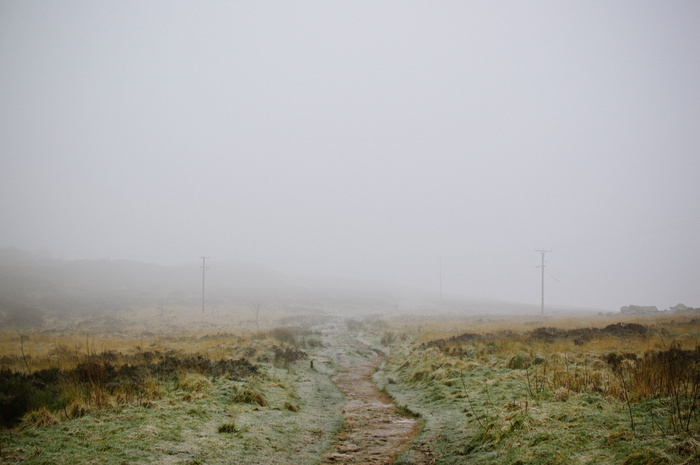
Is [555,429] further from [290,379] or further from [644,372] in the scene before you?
[290,379]

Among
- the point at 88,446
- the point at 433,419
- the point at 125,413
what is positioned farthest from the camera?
the point at 433,419

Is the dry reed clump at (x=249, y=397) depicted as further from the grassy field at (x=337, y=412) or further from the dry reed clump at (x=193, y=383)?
the dry reed clump at (x=193, y=383)

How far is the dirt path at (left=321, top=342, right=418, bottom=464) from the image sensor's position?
7746 mm

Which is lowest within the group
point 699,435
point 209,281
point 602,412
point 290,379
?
point 209,281

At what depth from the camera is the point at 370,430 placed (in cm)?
966

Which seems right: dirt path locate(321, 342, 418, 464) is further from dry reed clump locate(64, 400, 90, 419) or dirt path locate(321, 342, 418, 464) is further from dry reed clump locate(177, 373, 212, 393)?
dry reed clump locate(64, 400, 90, 419)

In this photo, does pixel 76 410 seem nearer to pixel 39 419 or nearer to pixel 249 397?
pixel 39 419

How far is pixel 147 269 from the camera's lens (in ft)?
456

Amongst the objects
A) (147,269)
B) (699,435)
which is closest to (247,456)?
(699,435)

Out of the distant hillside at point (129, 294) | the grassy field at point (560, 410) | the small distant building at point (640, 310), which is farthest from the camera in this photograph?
the distant hillside at point (129, 294)

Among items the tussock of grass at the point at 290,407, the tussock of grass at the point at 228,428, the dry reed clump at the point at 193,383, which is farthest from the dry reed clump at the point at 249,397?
the tussock of grass at the point at 228,428

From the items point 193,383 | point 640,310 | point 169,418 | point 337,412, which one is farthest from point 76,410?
point 640,310

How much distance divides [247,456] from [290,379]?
9.04m

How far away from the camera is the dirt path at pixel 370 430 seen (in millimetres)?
7746
